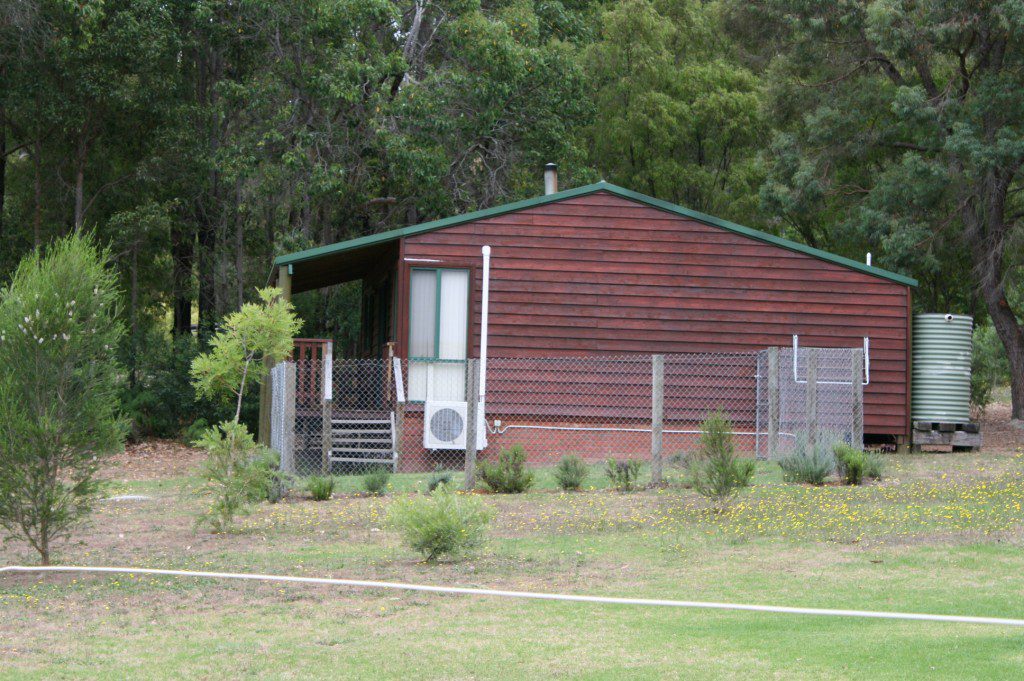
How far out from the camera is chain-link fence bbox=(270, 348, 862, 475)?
15891mm

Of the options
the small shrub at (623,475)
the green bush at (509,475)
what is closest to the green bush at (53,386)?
the green bush at (509,475)

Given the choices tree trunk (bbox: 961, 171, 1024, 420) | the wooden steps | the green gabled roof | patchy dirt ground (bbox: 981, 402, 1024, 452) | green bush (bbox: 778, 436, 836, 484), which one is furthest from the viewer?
tree trunk (bbox: 961, 171, 1024, 420)

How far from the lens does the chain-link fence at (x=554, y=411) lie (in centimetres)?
1589

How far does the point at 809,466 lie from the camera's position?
12141 mm

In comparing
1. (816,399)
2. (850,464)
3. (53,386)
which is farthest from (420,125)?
(53,386)

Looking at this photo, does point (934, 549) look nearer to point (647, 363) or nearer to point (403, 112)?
point (647, 363)

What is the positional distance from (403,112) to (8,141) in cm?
1164

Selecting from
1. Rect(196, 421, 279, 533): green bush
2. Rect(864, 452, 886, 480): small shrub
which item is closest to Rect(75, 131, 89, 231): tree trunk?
Rect(196, 421, 279, 533): green bush

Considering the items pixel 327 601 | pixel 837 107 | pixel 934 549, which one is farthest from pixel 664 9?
pixel 327 601

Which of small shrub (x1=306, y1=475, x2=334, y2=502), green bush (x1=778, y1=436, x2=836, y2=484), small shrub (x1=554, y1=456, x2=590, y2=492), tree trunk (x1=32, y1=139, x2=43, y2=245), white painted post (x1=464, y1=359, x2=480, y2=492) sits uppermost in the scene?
tree trunk (x1=32, y1=139, x2=43, y2=245)

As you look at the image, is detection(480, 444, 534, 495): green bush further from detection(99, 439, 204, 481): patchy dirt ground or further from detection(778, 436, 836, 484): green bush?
detection(99, 439, 204, 481): patchy dirt ground

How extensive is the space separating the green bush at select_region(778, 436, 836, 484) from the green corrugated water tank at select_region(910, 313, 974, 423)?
5559 mm

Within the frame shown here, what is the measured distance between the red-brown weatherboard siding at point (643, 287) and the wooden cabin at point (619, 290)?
0.05 ft

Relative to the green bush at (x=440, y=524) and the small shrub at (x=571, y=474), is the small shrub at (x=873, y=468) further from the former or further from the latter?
the green bush at (x=440, y=524)
